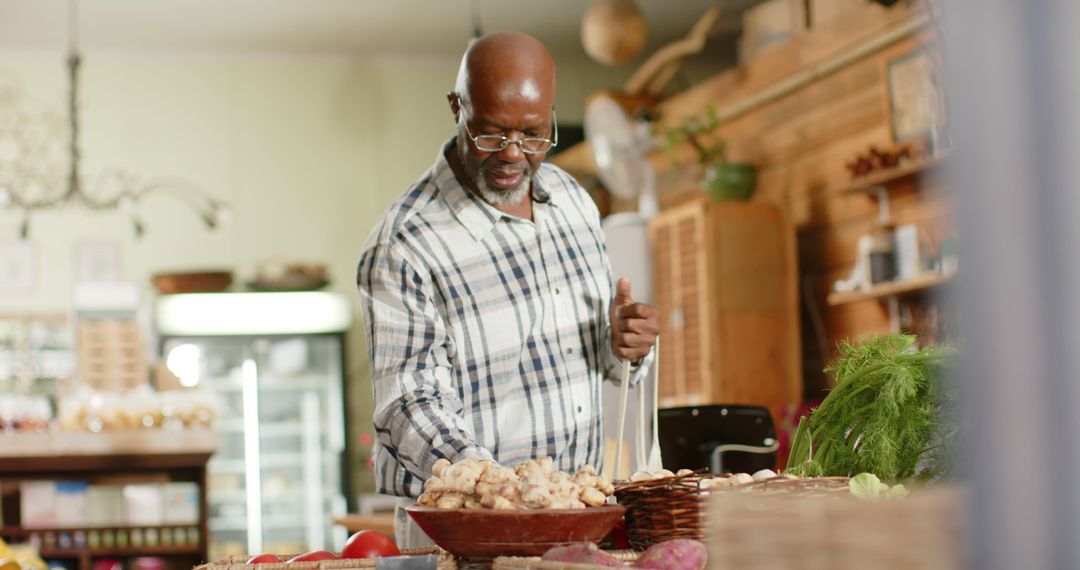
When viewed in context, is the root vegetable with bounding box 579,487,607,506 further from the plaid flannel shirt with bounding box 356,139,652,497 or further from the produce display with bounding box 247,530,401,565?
the plaid flannel shirt with bounding box 356,139,652,497

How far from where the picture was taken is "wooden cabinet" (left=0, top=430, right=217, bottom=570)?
17.8ft

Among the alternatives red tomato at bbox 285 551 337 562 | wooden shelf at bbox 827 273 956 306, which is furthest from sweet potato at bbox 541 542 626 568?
wooden shelf at bbox 827 273 956 306

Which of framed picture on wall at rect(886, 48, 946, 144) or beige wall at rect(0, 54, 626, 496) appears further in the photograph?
beige wall at rect(0, 54, 626, 496)

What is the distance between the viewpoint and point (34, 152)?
9.15 metres

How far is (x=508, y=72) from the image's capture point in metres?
1.95

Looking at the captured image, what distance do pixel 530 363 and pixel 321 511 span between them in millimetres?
6892

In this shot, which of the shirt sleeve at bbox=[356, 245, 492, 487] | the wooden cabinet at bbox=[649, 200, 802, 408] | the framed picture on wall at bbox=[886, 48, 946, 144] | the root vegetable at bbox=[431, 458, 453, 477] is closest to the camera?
the root vegetable at bbox=[431, 458, 453, 477]

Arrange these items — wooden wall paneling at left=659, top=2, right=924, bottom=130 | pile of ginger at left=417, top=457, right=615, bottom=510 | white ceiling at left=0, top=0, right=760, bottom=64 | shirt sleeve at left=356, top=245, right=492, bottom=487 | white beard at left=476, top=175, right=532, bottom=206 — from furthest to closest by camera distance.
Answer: white ceiling at left=0, top=0, right=760, bottom=64, wooden wall paneling at left=659, top=2, right=924, bottom=130, white beard at left=476, top=175, right=532, bottom=206, shirt sleeve at left=356, top=245, right=492, bottom=487, pile of ginger at left=417, top=457, right=615, bottom=510

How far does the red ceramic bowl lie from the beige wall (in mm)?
7817

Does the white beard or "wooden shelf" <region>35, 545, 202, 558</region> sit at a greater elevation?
the white beard

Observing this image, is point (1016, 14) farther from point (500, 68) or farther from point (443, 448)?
point (500, 68)

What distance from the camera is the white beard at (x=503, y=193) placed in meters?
2.08

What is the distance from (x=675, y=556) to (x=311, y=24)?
793 centimetres

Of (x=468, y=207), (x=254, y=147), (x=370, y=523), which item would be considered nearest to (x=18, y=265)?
(x=254, y=147)
